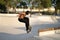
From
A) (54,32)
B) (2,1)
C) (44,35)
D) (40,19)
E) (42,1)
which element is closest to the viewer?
(44,35)

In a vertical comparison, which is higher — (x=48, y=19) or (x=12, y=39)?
(x=12, y=39)

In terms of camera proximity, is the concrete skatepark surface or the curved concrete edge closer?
the concrete skatepark surface

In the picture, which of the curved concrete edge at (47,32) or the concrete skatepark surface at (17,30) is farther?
the curved concrete edge at (47,32)

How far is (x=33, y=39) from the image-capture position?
11.1 meters

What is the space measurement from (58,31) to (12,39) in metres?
4.81

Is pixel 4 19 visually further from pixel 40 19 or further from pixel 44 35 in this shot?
pixel 44 35

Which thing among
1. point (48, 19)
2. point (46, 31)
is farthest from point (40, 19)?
point (46, 31)

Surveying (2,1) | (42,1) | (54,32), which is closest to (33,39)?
(54,32)

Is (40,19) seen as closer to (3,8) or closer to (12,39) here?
(3,8)

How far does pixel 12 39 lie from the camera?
11.0 meters

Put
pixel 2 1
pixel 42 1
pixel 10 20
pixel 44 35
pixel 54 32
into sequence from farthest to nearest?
pixel 42 1 < pixel 2 1 < pixel 10 20 < pixel 54 32 < pixel 44 35

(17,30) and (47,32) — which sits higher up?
(47,32)

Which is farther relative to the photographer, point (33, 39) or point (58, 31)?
point (58, 31)

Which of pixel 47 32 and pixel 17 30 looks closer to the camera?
pixel 47 32
